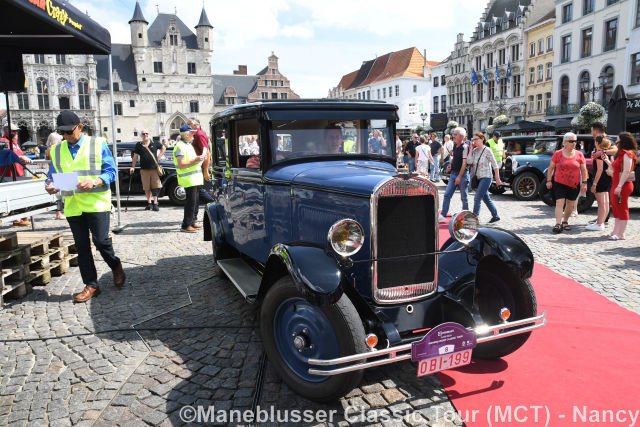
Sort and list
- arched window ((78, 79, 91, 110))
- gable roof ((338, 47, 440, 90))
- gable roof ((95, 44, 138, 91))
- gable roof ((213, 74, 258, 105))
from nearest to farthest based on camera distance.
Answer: arched window ((78, 79, 91, 110)) → gable roof ((95, 44, 138, 91)) → gable roof ((213, 74, 258, 105)) → gable roof ((338, 47, 440, 90))

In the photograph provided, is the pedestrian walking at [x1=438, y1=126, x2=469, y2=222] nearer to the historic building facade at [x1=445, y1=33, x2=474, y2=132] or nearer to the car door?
the car door

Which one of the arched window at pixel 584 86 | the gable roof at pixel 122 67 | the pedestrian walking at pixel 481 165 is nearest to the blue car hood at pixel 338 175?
the pedestrian walking at pixel 481 165

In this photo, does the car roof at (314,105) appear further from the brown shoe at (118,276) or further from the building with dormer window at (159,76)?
the building with dormer window at (159,76)

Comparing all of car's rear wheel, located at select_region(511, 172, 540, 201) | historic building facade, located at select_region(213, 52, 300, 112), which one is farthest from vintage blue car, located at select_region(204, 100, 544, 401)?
historic building facade, located at select_region(213, 52, 300, 112)

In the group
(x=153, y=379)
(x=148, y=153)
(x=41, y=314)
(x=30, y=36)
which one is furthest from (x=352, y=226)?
(x=148, y=153)

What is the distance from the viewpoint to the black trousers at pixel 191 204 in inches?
322

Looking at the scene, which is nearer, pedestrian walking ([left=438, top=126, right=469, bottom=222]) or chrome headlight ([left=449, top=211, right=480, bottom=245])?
chrome headlight ([left=449, top=211, right=480, bottom=245])

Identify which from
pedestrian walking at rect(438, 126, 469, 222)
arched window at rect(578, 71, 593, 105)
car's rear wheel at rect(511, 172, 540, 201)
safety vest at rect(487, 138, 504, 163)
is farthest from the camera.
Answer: arched window at rect(578, 71, 593, 105)

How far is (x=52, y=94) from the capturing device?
5588 centimetres

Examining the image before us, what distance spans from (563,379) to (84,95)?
65.3m

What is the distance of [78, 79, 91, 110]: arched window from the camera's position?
57.4 m

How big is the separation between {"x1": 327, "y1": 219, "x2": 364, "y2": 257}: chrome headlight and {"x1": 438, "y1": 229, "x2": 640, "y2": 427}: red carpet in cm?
119

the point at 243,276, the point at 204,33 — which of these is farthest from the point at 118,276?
the point at 204,33

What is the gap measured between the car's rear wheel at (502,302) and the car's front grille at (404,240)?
1.53 ft
